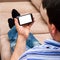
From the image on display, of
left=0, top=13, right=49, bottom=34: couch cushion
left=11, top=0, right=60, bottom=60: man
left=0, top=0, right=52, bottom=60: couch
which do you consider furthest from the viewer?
left=0, top=13, right=49, bottom=34: couch cushion

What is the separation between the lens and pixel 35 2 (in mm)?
2629

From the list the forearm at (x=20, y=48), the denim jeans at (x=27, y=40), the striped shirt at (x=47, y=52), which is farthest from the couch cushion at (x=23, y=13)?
the striped shirt at (x=47, y=52)

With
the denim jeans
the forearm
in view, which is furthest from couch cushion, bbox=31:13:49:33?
the forearm

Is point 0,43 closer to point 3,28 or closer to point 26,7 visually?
point 3,28

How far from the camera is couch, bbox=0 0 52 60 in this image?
1904 millimetres

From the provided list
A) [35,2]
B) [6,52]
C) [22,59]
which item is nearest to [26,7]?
[35,2]

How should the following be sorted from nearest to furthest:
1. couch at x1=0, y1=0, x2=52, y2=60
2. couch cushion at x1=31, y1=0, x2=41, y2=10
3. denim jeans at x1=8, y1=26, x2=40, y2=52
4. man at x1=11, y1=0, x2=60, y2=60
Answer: man at x1=11, y1=0, x2=60, y2=60 → denim jeans at x1=8, y1=26, x2=40, y2=52 → couch at x1=0, y1=0, x2=52, y2=60 → couch cushion at x1=31, y1=0, x2=41, y2=10

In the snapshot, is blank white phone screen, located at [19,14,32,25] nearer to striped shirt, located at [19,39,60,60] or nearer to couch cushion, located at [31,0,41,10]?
striped shirt, located at [19,39,60,60]

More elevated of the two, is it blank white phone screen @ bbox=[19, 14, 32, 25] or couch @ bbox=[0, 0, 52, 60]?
blank white phone screen @ bbox=[19, 14, 32, 25]

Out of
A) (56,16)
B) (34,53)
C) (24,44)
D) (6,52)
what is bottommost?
(6,52)

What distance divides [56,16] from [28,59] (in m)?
0.27

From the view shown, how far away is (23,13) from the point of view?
2.46 m

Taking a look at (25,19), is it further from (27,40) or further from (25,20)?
(27,40)

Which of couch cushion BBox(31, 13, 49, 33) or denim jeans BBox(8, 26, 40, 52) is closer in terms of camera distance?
denim jeans BBox(8, 26, 40, 52)
